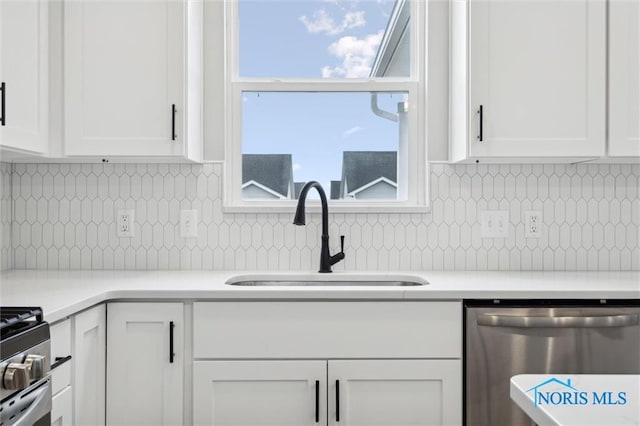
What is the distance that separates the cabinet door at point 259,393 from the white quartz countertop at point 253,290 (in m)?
0.26

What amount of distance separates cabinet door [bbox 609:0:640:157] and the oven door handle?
2.44 feet

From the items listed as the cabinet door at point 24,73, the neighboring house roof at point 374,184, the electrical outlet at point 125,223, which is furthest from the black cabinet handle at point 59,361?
the neighboring house roof at point 374,184

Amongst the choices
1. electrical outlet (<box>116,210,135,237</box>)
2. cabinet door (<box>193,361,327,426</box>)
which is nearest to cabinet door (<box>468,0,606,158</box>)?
cabinet door (<box>193,361,327,426</box>)

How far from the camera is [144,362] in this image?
1.79m

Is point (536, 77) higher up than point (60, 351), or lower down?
higher up

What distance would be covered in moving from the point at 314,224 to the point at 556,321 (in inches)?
44.9

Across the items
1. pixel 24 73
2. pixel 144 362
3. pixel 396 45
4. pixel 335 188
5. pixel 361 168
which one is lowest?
pixel 144 362

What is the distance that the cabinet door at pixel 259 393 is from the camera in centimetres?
179

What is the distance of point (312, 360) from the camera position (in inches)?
70.7

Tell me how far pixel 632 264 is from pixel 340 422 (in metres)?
1.68

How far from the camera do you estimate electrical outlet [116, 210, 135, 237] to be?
2379mm

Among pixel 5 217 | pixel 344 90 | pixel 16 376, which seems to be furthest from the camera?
pixel 344 90

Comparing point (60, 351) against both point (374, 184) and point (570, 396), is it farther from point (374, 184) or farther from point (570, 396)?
point (374, 184)

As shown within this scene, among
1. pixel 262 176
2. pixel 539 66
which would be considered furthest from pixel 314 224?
pixel 539 66
